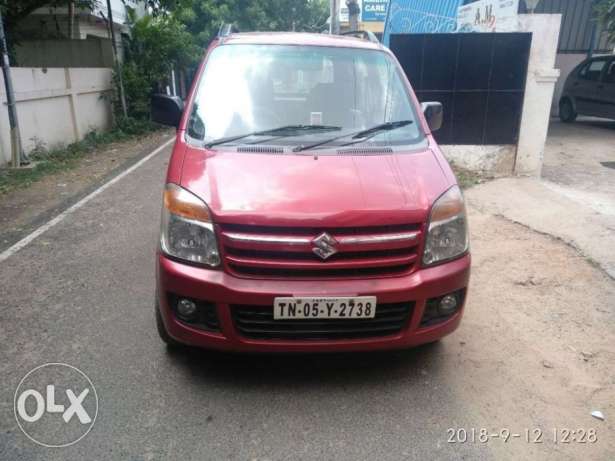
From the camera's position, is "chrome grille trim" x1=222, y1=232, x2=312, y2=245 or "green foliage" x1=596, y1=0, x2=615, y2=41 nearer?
"chrome grille trim" x1=222, y1=232, x2=312, y2=245

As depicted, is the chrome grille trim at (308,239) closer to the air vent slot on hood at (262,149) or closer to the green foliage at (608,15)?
the air vent slot on hood at (262,149)

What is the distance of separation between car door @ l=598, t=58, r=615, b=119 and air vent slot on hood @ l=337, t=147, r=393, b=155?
41.6 ft

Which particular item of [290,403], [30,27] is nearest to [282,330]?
[290,403]

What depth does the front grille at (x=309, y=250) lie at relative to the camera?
8.32 ft

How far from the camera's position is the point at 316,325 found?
263 cm

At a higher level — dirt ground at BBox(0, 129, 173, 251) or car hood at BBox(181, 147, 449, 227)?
car hood at BBox(181, 147, 449, 227)

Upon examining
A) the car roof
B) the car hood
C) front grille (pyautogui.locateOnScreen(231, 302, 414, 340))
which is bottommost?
front grille (pyautogui.locateOnScreen(231, 302, 414, 340))

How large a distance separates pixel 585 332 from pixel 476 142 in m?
4.81

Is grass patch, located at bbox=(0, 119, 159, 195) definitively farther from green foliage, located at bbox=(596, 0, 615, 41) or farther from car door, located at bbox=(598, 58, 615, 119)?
green foliage, located at bbox=(596, 0, 615, 41)

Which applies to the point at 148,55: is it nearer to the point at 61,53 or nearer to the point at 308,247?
the point at 61,53

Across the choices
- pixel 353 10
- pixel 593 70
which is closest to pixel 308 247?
pixel 353 10

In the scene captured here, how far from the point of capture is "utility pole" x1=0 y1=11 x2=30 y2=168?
26.0ft

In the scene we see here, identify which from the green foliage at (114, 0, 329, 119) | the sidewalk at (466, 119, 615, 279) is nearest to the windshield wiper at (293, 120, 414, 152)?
the sidewalk at (466, 119, 615, 279)

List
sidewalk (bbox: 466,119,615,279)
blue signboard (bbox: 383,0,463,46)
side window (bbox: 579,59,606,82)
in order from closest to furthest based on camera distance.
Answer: sidewalk (bbox: 466,119,615,279), blue signboard (bbox: 383,0,463,46), side window (bbox: 579,59,606,82)
